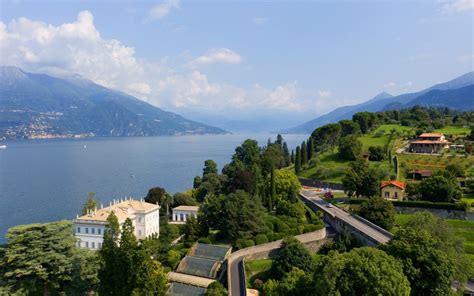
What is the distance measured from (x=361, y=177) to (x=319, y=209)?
24.1 ft

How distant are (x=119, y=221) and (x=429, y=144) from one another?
2196 inches

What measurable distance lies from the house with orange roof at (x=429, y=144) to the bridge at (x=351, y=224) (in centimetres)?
2754

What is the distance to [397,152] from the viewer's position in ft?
218

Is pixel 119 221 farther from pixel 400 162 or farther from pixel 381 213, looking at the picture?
pixel 400 162

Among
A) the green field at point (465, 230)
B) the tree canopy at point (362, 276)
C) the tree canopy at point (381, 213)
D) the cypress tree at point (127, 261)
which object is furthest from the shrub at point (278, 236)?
the cypress tree at point (127, 261)

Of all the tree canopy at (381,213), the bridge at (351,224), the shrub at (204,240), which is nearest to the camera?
the bridge at (351,224)

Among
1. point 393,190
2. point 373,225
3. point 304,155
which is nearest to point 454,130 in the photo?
point 304,155

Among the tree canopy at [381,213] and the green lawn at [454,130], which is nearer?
the tree canopy at [381,213]

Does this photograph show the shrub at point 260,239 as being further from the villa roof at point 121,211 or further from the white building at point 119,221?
the villa roof at point 121,211

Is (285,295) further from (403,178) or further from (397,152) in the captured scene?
(397,152)

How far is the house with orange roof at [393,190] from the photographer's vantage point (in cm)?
4716

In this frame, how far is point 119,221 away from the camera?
134ft

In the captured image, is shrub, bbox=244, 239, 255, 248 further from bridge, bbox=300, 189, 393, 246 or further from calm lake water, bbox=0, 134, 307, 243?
calm lake water, bbox=0, 134, 307, 243

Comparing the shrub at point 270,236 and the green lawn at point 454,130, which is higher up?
the green lawn at point 454,130
